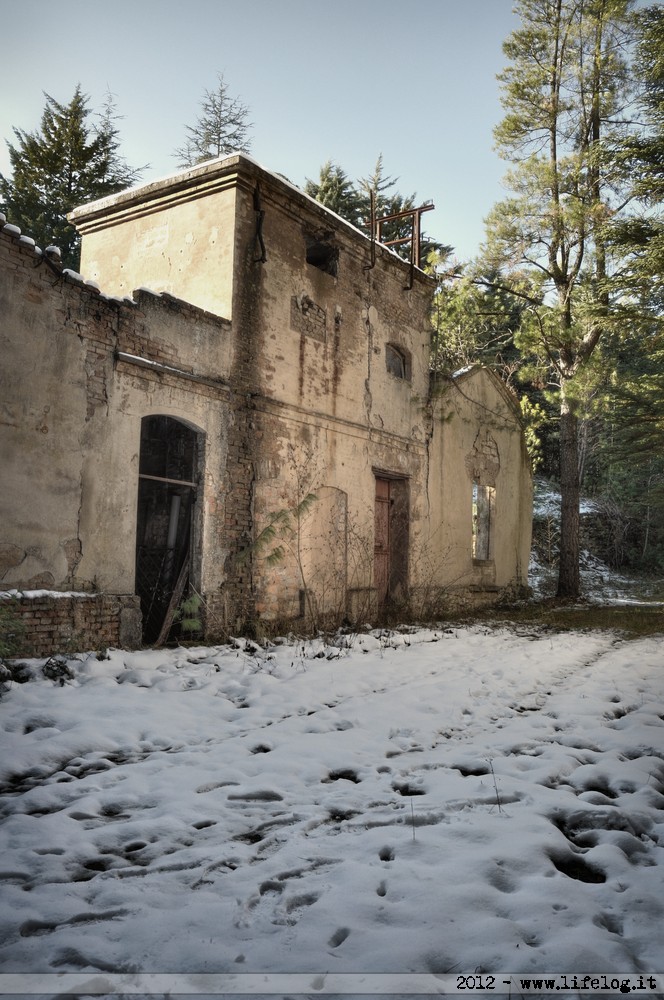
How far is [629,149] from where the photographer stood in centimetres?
1206

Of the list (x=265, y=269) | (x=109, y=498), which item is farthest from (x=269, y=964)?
(x=265, y=269)

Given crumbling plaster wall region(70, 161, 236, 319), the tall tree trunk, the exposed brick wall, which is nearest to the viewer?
the exposed brick wall

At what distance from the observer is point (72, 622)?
21.6 feet

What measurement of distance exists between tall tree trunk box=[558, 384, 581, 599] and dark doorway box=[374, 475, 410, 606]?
18.2 feet

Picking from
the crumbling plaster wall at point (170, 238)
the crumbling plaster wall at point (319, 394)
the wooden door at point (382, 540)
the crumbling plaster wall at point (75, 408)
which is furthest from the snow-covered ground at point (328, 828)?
the wooden door at point (382, 540)

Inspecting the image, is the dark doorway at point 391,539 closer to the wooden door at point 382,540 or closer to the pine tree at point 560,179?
the wooden door at point 382,540

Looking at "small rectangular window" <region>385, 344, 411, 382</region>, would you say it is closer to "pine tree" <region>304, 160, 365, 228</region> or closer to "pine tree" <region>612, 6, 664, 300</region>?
"pine tree" <region>612, 6, 664, 300</region>

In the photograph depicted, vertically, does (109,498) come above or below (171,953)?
above

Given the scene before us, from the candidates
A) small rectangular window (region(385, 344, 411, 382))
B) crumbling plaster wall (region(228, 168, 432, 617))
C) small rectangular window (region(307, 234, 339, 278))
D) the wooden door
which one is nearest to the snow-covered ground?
crumbling plaster wall (region(228, 168, 432, 617))

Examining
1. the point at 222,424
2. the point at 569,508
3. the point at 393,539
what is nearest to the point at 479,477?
the point at 569,508

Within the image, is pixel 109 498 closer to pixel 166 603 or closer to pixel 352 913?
pixel 166 603

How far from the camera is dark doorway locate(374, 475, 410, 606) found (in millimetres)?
12094

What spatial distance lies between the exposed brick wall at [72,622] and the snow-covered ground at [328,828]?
649 millimetres

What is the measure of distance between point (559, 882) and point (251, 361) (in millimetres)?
7835
